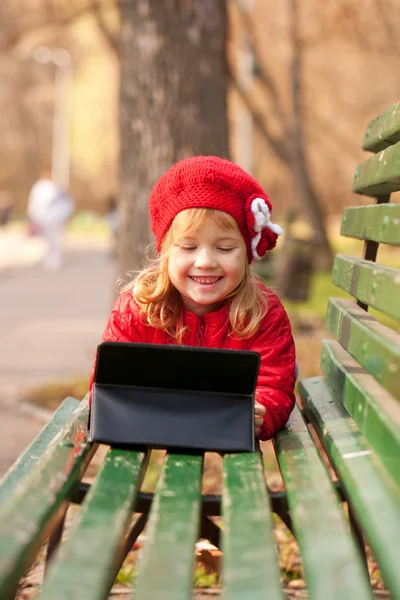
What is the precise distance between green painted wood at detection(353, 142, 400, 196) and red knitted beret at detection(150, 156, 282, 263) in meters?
0.33

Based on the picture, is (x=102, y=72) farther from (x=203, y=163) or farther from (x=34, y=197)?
(x=203, y=163)

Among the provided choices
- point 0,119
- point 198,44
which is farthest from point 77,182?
point 198,44

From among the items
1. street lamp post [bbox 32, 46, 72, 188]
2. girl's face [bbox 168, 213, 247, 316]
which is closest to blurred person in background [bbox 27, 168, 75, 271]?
girl's face [bbox 168, 213, 247, 316]

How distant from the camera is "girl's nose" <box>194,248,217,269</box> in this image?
3137mm

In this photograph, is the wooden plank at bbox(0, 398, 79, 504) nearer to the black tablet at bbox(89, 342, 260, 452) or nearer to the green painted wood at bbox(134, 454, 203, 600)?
the black tablet at bbox(89, 342, 260, 452)

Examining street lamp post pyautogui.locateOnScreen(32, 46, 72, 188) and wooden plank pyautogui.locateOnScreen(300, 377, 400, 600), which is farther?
street lamp post pyautogui.locateOnScreen(32, 46, 72, 188)

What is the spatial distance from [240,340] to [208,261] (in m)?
0.28

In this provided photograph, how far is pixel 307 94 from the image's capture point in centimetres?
2431

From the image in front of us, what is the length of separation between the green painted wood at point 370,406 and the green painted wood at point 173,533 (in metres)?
0.41

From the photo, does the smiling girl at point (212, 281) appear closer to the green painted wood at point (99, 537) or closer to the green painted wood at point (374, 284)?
the green painted wood at point (374, 284)

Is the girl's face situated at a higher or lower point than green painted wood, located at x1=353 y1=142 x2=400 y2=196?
lower

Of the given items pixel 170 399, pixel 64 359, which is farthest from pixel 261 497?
pixel 64 359

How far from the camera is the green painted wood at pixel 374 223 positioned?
261cm

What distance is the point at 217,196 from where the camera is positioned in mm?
3164
